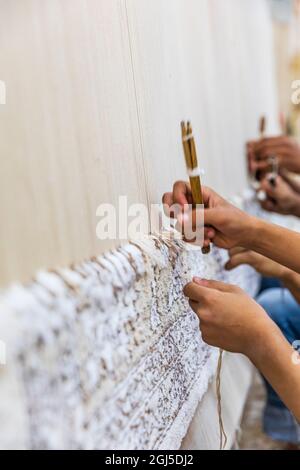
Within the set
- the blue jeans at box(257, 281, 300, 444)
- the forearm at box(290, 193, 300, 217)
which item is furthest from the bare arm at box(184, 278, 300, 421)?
the forearm at box(290, 193, 300, 217)

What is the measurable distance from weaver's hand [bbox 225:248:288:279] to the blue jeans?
0.16 m

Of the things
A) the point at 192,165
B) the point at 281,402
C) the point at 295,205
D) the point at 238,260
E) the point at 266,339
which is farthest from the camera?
the point at 295,205

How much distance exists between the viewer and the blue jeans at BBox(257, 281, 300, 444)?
→ 121 cm

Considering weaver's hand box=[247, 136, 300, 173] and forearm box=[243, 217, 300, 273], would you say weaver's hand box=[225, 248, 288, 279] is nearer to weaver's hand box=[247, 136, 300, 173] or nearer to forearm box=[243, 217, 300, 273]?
forearm box=[243, 217, 300, 273]

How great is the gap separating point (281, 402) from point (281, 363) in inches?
24.2

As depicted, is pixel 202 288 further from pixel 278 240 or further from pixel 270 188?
pixel 270 188

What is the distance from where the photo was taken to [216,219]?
0.80 metres

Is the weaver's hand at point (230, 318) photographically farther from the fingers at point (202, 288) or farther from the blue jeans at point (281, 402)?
the blue jeans at point (281, 402)

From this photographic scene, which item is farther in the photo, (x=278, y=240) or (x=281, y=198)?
(x=281, y=198)

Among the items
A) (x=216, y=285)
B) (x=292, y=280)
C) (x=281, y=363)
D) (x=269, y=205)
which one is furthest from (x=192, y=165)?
(x=269, y=205)

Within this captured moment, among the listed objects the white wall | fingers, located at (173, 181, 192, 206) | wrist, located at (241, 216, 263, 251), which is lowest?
wrist, located at (241, 216, 263, 251)

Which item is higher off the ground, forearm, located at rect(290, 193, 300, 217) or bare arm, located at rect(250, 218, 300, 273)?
bare arm, located at rect(250, 218, 300, 273)

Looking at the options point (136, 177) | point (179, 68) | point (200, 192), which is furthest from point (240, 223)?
point (179, 68)
